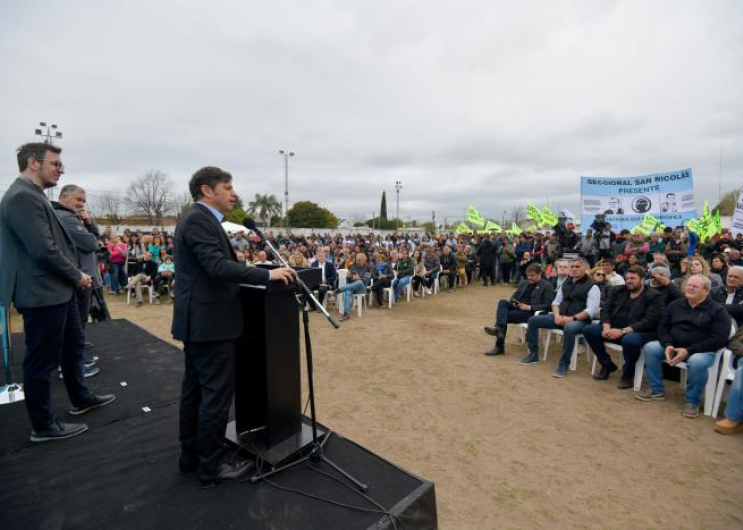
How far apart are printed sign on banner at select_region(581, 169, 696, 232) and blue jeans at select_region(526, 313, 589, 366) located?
7361mm

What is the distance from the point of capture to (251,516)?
185 centimetres

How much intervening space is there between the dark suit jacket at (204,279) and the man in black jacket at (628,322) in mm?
4237

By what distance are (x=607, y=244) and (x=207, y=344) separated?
36.0 feet

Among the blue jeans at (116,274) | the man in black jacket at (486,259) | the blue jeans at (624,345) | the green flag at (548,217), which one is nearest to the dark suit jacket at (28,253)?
the blue jeans at (624,345)

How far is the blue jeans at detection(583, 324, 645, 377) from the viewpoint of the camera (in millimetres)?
4294

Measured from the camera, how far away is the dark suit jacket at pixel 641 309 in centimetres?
427

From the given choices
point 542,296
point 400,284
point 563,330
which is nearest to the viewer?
point 563,330

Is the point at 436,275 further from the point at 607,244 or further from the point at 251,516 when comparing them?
the point at 251,516

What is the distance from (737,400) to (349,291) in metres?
6.28

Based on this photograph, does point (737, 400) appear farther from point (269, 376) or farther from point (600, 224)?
point (600, 224)

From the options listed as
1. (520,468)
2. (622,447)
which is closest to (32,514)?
(520,468)

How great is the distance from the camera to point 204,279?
80.5 inches

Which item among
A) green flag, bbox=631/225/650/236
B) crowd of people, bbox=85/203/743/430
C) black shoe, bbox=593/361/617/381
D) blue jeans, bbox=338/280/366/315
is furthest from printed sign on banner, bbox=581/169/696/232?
black shoe, bbox=593/361/617/381

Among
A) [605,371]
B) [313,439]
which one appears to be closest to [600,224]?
[605,371]
